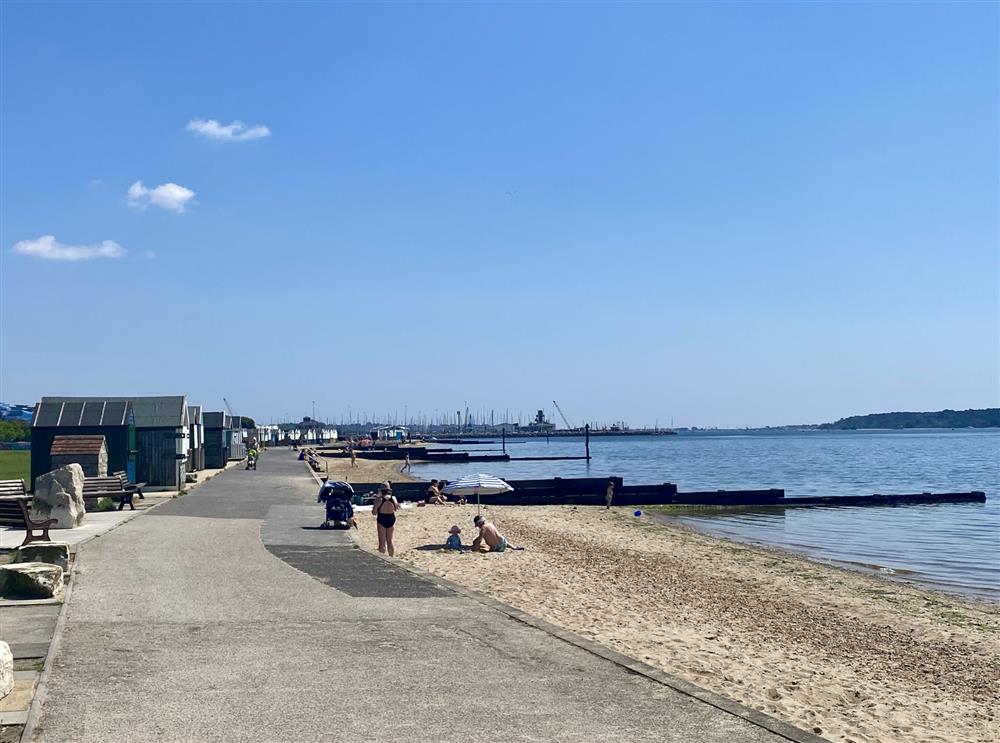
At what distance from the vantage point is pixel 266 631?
9.86 m

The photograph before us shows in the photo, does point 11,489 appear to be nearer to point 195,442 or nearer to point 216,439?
point 195,442

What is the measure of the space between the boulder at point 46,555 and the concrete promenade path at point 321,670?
39 centimetres

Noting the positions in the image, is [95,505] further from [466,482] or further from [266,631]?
[266,631]

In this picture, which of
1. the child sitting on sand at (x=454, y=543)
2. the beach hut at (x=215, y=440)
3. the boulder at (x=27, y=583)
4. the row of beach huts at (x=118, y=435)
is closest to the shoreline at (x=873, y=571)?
the child sitting on sand at (x=454, y=543)

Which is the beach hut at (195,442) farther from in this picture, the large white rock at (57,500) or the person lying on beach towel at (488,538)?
the person lying on beach towel at (488,538)

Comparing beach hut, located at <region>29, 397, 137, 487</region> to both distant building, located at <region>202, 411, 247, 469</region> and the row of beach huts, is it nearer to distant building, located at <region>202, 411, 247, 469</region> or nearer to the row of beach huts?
the row of beach huts

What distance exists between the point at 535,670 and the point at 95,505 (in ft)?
56.6

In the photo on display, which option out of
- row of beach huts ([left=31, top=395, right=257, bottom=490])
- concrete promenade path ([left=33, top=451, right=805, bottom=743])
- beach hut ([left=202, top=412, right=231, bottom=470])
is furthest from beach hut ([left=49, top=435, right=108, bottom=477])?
beach hut ([left=202, top=412, right=231, bottom=470])

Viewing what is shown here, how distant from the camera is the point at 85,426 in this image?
2698 centimetres

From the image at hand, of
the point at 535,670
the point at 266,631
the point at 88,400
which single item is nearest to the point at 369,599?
the point at 266,631

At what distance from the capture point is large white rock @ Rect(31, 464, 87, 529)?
728 inches

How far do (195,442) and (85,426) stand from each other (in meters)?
15.1

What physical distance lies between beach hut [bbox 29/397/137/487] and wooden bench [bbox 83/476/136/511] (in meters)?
3.79

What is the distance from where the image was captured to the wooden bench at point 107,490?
72.0 ft
